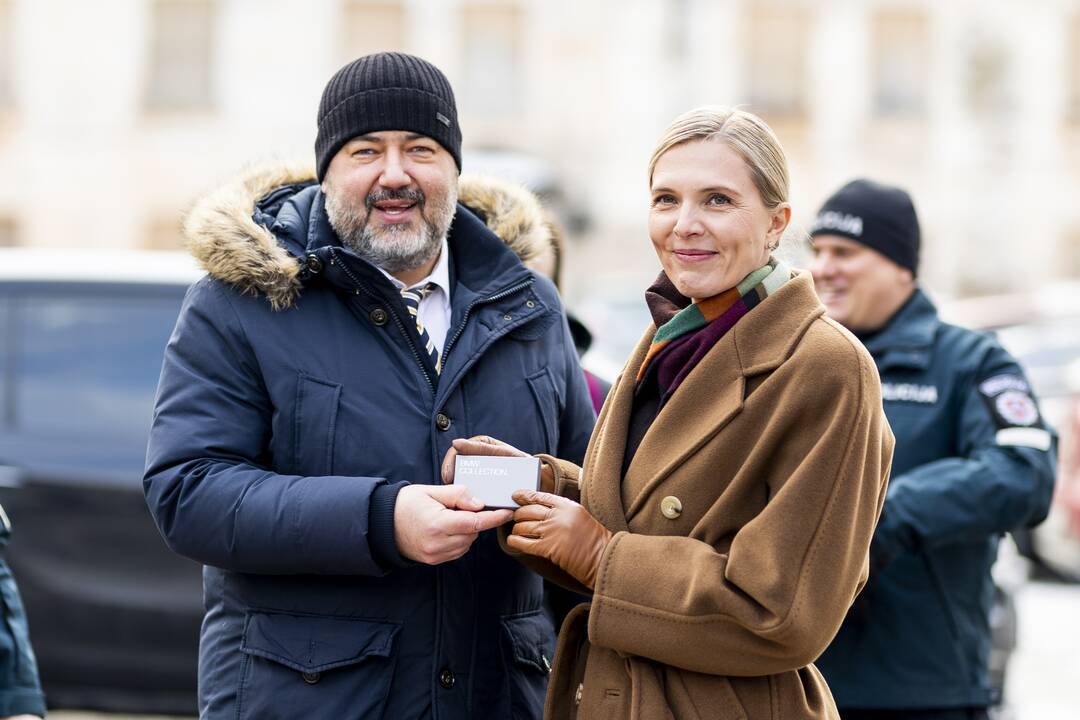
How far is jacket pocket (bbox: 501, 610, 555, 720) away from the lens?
312 cm

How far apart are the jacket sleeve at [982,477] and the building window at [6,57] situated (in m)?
21.2

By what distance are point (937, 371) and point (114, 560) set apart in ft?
9.83

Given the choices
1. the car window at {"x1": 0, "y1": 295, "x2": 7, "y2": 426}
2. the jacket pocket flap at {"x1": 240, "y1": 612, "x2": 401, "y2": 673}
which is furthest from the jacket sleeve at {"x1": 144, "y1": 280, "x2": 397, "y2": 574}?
the car window at {"x1": 0, "y1": 295, "x2": 7, "y2": 426}

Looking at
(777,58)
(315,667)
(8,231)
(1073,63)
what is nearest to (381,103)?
(315,667)

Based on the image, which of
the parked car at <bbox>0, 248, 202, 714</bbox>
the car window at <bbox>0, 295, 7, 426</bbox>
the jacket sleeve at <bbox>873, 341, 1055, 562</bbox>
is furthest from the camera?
the car window at <bbox>0, 295, 7, 426</bbox>

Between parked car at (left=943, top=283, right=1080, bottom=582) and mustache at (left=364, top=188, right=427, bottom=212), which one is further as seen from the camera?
parked car at (left=943, top=283, right=1080, bottom=582)

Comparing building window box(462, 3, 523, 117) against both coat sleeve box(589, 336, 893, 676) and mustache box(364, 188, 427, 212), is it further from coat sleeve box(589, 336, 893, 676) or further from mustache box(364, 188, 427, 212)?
coat sleeve box(589, 336, 893, 676)

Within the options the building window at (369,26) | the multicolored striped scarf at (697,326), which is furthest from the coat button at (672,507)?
the building window at (369,26)

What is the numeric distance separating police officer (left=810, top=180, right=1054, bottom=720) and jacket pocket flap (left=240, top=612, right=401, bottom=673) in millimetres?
1457

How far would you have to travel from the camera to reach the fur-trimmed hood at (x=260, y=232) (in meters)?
3.04

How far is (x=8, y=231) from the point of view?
2236cm

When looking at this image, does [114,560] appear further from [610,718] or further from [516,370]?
[610,718]

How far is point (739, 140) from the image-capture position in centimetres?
270

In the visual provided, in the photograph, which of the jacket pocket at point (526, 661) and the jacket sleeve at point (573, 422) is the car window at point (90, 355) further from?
the jacket pocket at point (526, 661)
